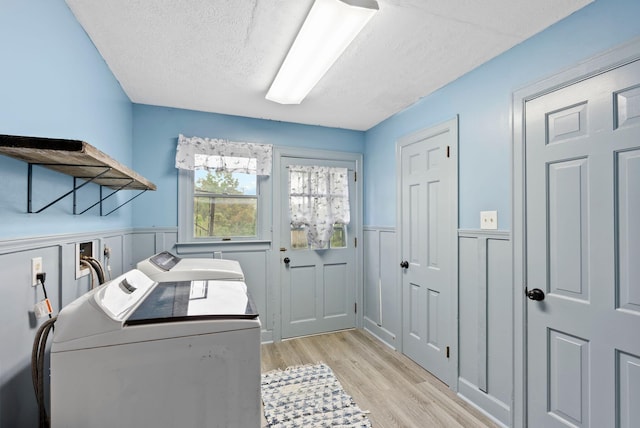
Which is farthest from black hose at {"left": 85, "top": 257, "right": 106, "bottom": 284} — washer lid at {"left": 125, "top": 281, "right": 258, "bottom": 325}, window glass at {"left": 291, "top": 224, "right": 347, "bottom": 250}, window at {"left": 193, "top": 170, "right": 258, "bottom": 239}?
window glass at {"left": 291, "top": 224, "right": 347, "bottom": 250}

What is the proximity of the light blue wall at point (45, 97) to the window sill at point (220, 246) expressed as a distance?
1033mm

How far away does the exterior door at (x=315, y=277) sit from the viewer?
10.9 feet

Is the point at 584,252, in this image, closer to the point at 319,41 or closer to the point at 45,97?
the point at 319,41

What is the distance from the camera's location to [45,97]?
127 centimetres

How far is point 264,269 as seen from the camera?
3236 millimetres

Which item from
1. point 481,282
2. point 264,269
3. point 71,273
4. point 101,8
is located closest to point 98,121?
point 101,8

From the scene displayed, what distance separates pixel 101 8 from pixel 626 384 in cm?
314

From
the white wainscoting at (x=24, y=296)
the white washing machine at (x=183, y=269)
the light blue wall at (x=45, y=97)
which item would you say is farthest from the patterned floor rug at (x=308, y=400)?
the light blue wall at (x=45, y=97)

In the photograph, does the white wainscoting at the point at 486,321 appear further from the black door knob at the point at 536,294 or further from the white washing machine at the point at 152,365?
the white washing machine at the point at 152,365

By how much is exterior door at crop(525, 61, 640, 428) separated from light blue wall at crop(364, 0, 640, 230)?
0.57ft

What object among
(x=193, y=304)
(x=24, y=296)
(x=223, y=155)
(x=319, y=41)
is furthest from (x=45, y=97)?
(x=223, y=155)

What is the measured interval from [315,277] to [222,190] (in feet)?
4.66

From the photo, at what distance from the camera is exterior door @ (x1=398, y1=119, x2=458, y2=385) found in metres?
2.41

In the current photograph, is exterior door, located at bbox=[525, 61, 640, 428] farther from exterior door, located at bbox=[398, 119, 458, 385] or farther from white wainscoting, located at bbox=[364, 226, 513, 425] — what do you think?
exterior door, located at bbox=[398, 119, 458, 385]
